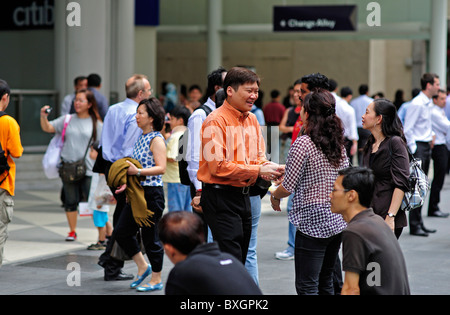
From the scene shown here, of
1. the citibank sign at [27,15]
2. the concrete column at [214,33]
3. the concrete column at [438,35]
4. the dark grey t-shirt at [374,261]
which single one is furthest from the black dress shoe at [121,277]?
the concrete column at [214,33]

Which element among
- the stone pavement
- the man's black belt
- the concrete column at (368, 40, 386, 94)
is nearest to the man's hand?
the man's black belt

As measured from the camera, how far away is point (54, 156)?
31.8 ft

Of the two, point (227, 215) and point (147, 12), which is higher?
point (147, 12)

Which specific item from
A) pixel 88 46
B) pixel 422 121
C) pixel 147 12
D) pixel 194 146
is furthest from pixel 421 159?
pixel 147 12

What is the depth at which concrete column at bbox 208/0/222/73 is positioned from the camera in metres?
21.9

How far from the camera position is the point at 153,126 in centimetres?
741

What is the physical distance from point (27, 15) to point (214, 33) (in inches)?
243

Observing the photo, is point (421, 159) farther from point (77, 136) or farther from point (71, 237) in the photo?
point (71, 237)

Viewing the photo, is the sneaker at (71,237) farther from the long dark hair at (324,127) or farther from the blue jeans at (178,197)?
the long dark hair at (324,127)

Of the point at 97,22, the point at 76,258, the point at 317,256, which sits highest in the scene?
the point at 97,22
